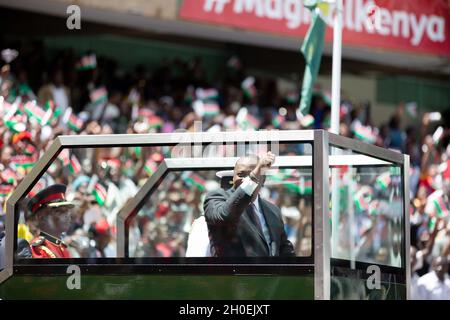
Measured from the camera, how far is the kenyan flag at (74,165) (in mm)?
6634

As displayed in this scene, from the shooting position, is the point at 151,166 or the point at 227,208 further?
the point at 151,166

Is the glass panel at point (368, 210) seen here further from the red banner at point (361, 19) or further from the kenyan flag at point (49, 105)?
the red banner at point (361, 19)

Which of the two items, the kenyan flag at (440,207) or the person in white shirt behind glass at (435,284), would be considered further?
the kenyan flag at (440,207)

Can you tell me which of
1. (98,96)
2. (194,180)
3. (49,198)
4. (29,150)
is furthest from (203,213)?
(98,96)

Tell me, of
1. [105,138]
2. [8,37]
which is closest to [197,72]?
[8,37]

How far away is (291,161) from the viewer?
6.71 m

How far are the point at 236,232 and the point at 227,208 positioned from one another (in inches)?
6.2

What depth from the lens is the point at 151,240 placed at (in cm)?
753

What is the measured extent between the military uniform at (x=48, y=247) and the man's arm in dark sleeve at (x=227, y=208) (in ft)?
3.18

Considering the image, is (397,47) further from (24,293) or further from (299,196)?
(24,293)

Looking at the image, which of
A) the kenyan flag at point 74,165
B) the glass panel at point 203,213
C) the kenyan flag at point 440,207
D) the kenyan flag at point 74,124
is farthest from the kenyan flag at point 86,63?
the kenyan flag at point 74,165

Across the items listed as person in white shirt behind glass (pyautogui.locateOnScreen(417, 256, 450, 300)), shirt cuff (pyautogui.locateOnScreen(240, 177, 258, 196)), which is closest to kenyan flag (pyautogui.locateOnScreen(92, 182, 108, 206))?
shirt cuff (pyautogui.locateOnScreen(240, 177, 258, 196))

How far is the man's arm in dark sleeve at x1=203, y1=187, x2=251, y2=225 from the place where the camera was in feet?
19.6

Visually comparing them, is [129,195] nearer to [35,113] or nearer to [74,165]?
[74,165]
